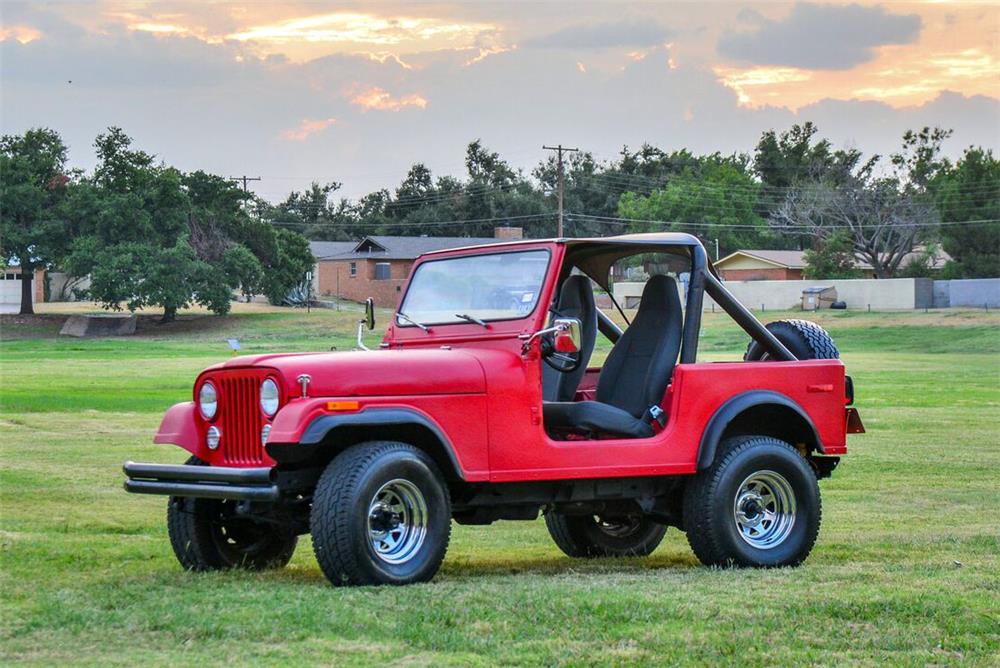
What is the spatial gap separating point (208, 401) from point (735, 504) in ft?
11.8

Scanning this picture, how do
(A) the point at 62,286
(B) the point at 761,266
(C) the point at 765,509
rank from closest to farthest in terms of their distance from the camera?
(C) the point at 765,509 < (B) the point at 761,266 < (A) the point at 62,286

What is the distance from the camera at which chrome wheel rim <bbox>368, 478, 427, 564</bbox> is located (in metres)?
9.47

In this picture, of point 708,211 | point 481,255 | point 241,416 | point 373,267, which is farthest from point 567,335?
point 708,211

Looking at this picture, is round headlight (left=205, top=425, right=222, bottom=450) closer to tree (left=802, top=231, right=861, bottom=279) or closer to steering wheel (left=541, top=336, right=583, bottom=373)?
steering wheel (left=541, top=336, right=583, bottom=373)

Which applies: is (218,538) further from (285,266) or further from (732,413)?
(285,266)

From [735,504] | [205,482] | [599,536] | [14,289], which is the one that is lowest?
[599,536]

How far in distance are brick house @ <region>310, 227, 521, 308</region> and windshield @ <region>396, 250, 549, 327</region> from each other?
3157 inches

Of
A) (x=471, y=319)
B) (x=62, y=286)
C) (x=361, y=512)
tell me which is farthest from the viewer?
(x=62, y=286)

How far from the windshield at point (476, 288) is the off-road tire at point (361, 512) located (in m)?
1.46

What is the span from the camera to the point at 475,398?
986 cm

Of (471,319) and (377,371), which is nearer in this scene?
(377,371)

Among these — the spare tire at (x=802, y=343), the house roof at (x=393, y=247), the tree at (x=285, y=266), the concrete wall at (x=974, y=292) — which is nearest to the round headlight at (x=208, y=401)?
the spare tire at (x=802, y=343)

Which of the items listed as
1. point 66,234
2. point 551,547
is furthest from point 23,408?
point 66,234

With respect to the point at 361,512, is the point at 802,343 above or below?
above
